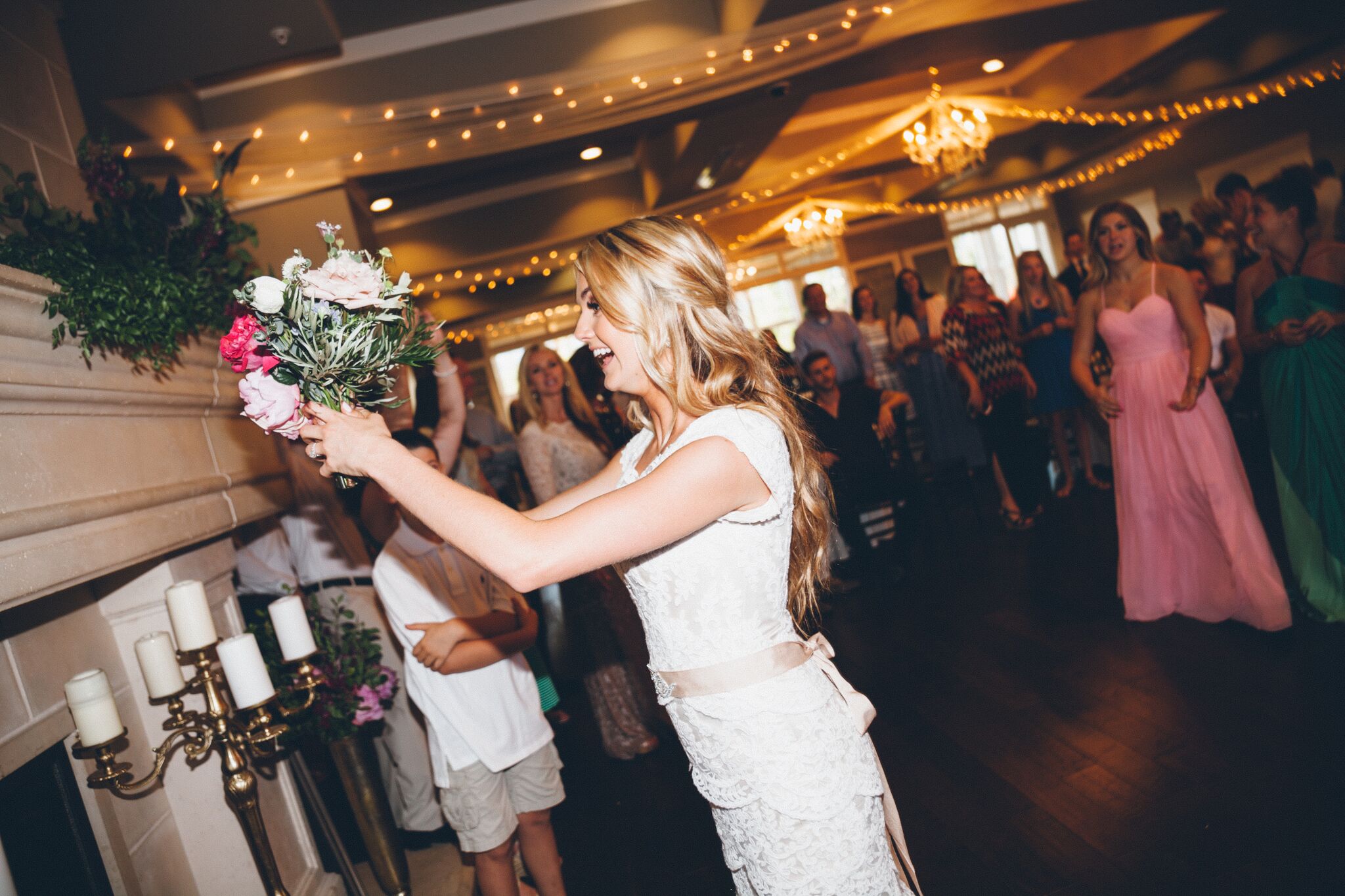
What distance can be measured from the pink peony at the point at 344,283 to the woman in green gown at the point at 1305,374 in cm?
330

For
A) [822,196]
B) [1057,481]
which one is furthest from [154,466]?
[822,196]

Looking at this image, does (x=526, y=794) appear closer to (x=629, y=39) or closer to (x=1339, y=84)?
(x=629, y=39)

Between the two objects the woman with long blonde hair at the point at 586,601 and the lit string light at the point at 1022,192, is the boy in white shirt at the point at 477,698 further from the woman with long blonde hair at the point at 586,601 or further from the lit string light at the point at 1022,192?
the lit string light at the point at 1022,192

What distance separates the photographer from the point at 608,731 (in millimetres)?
3572

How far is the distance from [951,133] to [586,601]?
18.6 ft

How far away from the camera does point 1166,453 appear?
3.36 meters

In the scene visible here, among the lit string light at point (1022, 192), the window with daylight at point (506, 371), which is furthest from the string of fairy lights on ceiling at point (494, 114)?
the window with daylight at point (506, 371)

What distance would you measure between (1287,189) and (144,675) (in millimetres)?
4024

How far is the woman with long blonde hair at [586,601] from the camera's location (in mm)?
3557

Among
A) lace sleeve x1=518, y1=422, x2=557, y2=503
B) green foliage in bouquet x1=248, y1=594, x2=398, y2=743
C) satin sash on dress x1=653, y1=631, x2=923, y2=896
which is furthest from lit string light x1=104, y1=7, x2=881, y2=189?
satin sash on dress x1=653, y1=631, x2=923, y2=896

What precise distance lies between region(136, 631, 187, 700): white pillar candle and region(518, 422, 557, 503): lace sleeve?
6.26ft

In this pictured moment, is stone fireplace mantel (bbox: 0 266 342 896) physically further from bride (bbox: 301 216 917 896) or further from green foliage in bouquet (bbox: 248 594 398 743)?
bride (bbox: 301 216 917 896)

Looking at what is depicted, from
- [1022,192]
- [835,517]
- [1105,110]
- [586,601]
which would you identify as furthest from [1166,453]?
[1022,192]

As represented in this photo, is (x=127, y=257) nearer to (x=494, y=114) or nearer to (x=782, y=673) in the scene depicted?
(x=782, y=673)
